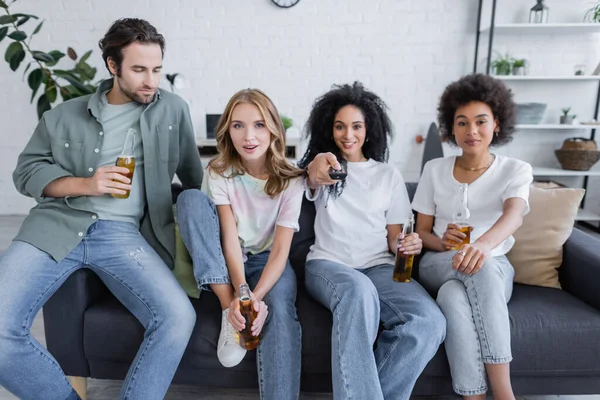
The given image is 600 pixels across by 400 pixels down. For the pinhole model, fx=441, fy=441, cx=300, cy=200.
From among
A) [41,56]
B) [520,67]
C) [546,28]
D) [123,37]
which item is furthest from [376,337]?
[546,28]

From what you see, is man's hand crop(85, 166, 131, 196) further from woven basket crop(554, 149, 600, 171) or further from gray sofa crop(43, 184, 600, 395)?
woven basket crop(554, 149, 600, 171)

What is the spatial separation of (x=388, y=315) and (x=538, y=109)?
2.73 metres

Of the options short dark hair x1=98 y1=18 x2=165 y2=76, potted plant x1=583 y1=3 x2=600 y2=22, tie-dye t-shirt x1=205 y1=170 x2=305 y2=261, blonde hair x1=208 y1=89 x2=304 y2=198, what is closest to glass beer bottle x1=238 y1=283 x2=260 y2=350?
tie-dye t-shirt x1=205 y1=170 x2=305 y2=261

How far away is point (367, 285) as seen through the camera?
4.39ft

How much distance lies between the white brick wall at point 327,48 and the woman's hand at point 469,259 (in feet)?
8.18

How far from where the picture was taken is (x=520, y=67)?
132 inches

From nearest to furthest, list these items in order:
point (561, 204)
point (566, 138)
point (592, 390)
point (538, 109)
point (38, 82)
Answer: point (592, 390), point (561, 204), point (38, 82), point (538, 109), point (566, 138)

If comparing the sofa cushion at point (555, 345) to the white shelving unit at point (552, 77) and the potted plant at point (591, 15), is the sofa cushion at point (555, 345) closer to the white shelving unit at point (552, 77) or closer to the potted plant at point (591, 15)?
the white shelving unit at point (552, 77)

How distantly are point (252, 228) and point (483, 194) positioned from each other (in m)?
0.84

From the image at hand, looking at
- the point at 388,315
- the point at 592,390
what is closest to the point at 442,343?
the point at 388,315

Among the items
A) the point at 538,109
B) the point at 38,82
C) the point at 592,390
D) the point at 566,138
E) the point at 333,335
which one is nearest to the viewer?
the point at 333,335

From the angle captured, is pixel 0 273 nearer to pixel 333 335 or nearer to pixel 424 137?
pixel 333 335

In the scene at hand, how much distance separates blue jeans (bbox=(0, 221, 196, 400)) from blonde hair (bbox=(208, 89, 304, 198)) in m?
0.41

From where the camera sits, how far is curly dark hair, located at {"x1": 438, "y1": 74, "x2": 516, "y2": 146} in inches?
64.0
